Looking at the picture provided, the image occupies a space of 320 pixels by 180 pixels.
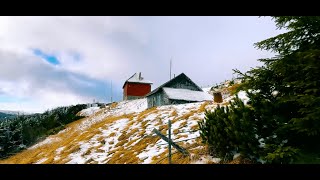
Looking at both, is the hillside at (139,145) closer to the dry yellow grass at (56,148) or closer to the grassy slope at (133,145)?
the grassy slope at (133,145)

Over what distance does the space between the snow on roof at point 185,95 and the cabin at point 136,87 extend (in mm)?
21130

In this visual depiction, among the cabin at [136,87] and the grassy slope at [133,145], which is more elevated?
the cabin at [136,87]

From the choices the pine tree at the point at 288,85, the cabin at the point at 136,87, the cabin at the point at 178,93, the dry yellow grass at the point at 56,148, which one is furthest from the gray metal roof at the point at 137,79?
the pine tree at the point at 288,85

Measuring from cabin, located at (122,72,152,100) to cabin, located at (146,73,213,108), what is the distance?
18.1 meters

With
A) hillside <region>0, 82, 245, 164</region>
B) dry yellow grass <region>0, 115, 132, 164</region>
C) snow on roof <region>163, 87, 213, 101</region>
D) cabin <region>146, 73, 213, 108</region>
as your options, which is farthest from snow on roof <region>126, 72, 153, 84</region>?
hillside <region>0, 82, 245, 164</region>

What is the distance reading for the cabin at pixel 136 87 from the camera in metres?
63.8

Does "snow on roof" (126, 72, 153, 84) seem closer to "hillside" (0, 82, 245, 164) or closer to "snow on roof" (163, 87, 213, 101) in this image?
"snow on roof" (163, 87, 213, 101)

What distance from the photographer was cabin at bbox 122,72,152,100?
6375 centimetres

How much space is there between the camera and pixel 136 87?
211 ft

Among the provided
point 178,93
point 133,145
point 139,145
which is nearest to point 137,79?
point 178,93
